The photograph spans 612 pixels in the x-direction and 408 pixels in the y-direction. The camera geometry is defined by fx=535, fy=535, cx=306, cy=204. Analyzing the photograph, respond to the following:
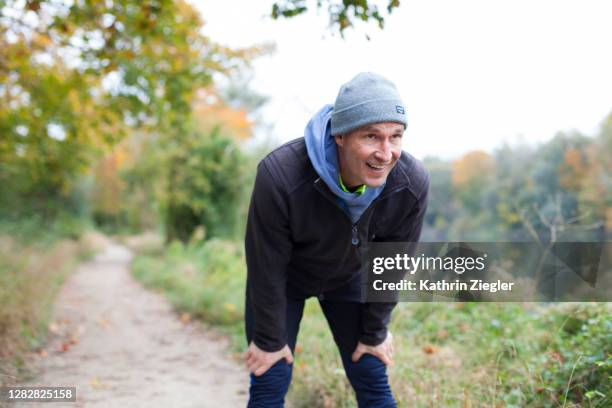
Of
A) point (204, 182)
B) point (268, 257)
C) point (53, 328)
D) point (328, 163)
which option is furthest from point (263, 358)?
point (204, 182)

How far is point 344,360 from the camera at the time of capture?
8.76 ft

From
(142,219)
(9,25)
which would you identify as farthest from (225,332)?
(142,219)

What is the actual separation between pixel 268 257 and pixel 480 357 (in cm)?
218

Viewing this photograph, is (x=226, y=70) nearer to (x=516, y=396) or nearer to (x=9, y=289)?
(x=9, y=289)

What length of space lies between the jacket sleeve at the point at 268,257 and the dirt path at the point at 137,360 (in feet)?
6.03

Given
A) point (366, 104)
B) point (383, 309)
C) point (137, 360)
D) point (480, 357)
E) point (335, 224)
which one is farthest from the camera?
point (137, 360)

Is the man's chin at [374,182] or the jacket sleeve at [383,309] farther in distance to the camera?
the jacket sleeve at [383,309]

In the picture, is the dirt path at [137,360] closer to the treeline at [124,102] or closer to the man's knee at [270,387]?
the man's knee at [270,387]

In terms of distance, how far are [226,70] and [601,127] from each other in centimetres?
534

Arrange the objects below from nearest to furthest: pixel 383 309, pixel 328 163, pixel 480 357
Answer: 1. pixel 328 163
2. pixel 383 309
3. pixel 480 357

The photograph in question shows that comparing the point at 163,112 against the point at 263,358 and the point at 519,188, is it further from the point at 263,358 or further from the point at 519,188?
the point at 263,358

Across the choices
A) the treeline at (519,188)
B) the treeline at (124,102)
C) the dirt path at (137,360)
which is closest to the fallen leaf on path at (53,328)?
the dirt path at (137,360)

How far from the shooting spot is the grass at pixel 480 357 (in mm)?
2803

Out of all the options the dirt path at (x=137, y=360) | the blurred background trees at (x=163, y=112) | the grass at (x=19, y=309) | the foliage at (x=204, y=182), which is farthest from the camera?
the foliage at (x=204, y=182)
